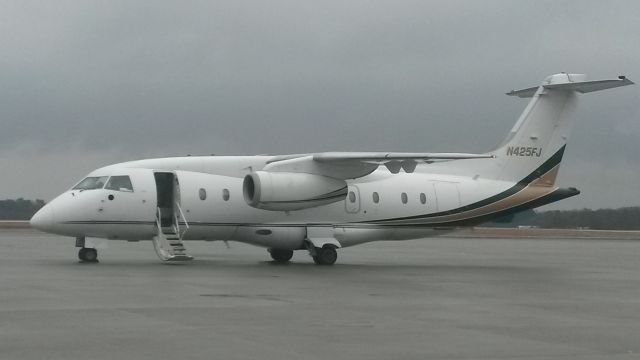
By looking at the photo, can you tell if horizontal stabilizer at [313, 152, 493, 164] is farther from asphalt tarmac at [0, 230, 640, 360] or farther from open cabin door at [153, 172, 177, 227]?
open cabin door at [153, 172, 177, 227]

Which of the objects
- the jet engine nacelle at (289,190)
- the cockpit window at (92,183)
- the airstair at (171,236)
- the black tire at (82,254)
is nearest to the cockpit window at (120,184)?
the cockpit window at (92,183)

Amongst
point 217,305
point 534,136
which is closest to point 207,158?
point 534,136

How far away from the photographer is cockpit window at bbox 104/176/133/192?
27062mm

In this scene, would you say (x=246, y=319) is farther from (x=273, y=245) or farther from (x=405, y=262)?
(x=405, y=262)

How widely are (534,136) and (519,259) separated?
188 inches

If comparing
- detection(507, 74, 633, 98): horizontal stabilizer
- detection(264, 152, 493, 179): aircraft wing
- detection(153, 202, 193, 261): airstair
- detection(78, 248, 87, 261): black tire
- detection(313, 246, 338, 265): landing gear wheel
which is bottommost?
detection(313, 246, 338, 265): landing gear wheel

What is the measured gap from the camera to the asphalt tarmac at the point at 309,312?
11.5m

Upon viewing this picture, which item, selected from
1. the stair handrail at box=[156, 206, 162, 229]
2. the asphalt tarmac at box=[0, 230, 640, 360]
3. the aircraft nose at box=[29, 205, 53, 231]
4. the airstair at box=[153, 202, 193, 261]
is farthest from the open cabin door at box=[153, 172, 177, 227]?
the aircraft nose at box=[29, 205, 53, 231]

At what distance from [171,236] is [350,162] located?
552 cm

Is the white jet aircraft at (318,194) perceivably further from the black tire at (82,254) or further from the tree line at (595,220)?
the tree line at (595,220)

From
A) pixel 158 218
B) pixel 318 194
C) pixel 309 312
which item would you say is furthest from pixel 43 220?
pixel 309 312

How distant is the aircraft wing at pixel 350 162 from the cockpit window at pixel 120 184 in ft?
13.1

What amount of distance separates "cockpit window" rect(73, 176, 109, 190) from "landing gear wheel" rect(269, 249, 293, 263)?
18.7 feet

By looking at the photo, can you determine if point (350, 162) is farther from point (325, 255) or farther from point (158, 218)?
point (158, 218)
